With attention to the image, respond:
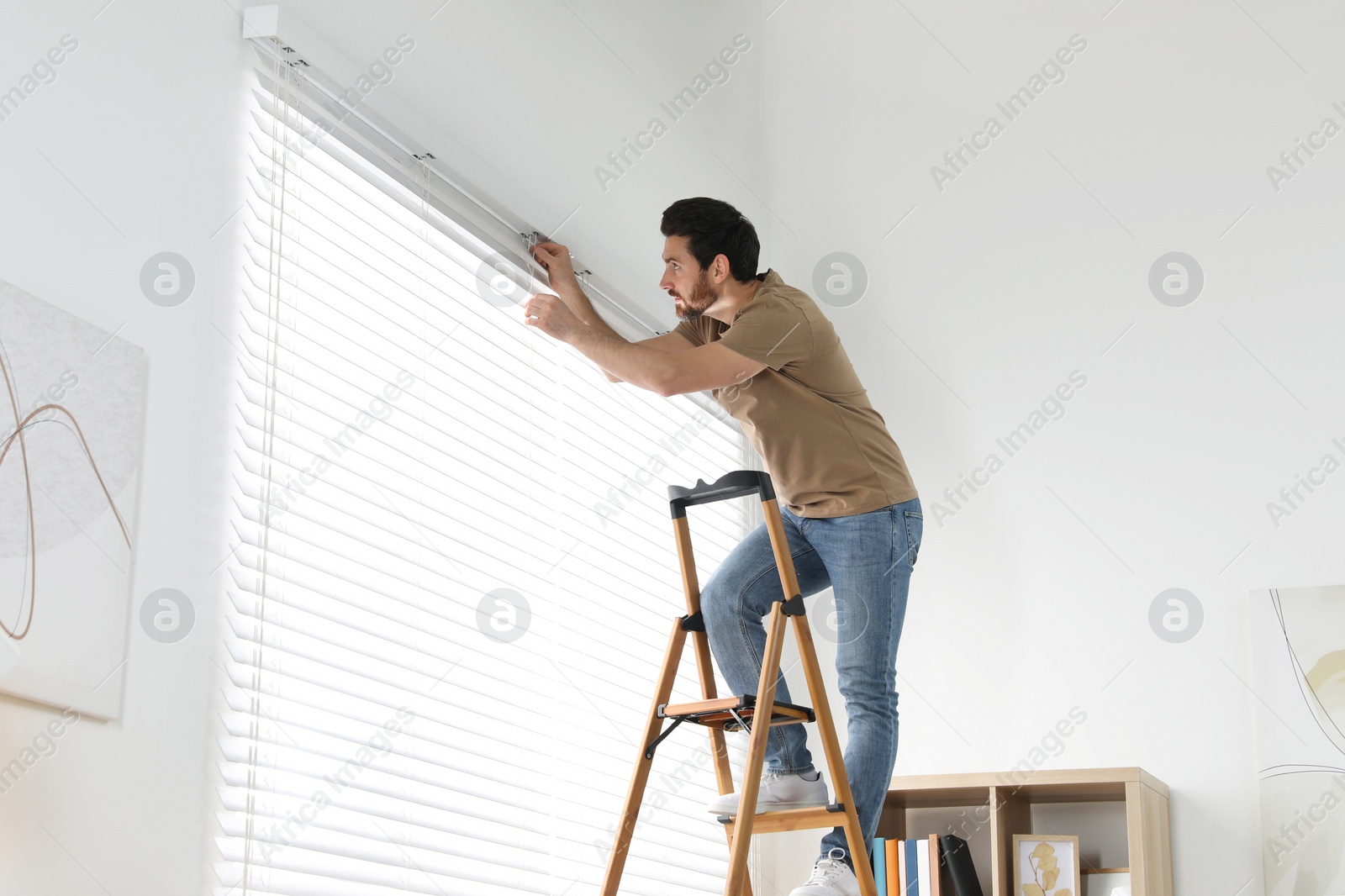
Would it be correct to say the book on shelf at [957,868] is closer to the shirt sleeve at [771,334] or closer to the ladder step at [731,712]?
the ladder step at [731,712]

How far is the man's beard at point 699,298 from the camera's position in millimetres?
2420

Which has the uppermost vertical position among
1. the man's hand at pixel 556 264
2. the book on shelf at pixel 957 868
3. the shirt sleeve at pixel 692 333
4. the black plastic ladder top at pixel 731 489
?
the man's hand at pixel 556 264

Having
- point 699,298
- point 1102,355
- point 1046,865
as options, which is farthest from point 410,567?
point 1102,355

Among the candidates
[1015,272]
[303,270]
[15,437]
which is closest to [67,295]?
[15,437]

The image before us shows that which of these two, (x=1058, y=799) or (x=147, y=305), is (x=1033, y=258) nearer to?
(x=1058, y=799)

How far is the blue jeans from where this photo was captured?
216 cm

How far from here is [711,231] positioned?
7.86 feet

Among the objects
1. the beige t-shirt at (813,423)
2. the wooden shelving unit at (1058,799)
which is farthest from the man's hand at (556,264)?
the wooden shelving unit at (1058,799)

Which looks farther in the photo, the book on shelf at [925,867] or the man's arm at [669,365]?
the book on shelf at [925,867]

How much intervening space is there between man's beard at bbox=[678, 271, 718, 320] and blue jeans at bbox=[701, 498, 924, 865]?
0.47 metres

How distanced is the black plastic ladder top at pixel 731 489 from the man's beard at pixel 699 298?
404 mm

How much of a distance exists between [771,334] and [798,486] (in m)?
0.30

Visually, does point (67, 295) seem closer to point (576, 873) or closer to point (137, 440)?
point (137, 440)

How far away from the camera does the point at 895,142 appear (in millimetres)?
3879
